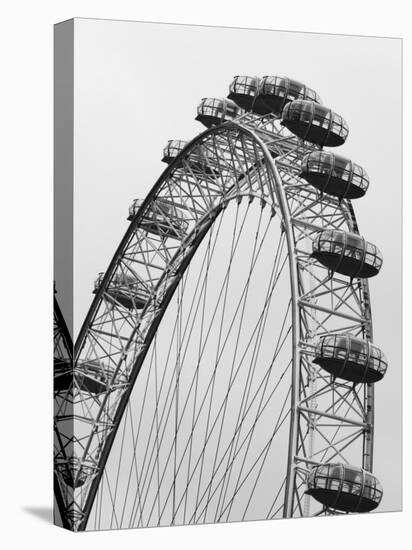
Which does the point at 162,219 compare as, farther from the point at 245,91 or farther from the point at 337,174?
the point at 337,174

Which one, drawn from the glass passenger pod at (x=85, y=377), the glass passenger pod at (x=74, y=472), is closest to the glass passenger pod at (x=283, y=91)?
the glass passenger pod at (x=85, y=377)

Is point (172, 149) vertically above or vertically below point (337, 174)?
below

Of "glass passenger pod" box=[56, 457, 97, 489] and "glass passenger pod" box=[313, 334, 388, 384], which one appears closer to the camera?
"glass passenger pod" box=[56, 457, 97, 489]

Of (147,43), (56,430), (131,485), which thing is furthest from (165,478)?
(147,43)

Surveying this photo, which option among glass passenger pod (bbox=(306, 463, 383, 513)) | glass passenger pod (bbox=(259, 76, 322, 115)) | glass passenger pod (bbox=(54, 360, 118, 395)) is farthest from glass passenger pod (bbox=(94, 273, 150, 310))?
glass passenger pod (bbox=(306, 463, 383, 513))

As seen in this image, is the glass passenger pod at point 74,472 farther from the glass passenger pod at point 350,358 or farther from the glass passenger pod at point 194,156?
the glass passenger pod at point 194,156

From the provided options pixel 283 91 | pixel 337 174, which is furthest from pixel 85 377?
pixel 283 91

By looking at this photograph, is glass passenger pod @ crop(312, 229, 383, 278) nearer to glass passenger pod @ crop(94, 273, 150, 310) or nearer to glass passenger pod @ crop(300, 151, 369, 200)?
glass passenger pod @ crop(300, 151, 369, 200)

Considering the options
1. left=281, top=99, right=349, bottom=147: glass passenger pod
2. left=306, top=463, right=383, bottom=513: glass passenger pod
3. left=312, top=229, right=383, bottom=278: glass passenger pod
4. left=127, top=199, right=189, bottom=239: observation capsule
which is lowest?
left=306, top=463, right=383, bottom=513: glass passenger pod
